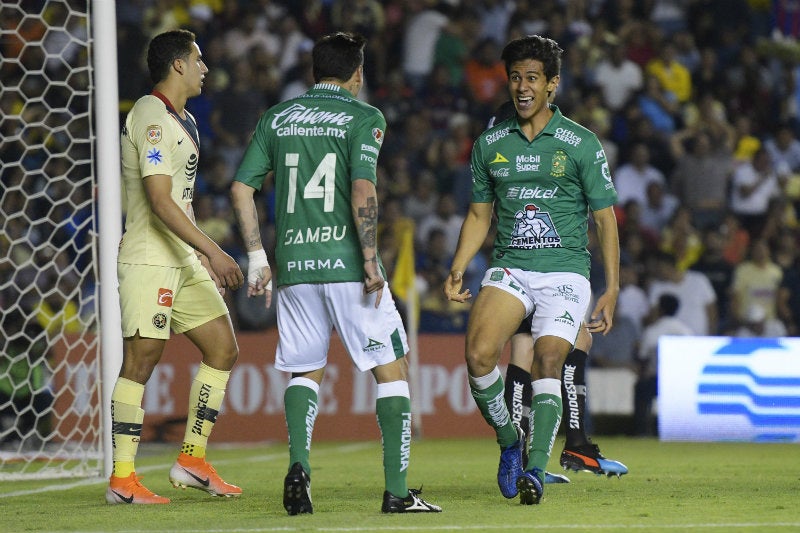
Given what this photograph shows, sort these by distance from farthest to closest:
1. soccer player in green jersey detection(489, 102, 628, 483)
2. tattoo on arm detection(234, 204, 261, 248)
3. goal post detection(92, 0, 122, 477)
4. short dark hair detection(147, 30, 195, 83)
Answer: goal post detection(92, 0, 122, 477)
soccer player in green jersey detection(489, 102, 628, 483)
short dark hair detection(147, 30, 195, 83)
tattoo on arm detection(234, 204, 261, 248)

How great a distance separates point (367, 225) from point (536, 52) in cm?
143

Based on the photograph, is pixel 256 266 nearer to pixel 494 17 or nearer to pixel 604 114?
pixel 604 114

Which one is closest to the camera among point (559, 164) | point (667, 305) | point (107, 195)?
point (559, 164)

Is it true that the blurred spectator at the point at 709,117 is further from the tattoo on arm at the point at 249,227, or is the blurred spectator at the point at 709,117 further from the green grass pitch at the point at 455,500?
the tattoo on arm at the point at 249,227

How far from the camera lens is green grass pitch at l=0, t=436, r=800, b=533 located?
5746mm

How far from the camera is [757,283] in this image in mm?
14781

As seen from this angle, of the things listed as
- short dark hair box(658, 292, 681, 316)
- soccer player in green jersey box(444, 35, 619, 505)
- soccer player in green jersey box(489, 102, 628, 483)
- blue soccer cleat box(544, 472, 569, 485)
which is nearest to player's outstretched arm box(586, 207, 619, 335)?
soccer player in green jersey box(444, 35, 619, 505)

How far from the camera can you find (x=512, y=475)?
6.82m

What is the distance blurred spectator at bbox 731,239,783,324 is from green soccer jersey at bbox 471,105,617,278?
7987 mm

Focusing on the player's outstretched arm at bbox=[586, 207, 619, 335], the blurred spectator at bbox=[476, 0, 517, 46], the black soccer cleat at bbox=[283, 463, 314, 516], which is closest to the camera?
the black soccer cleat at bbox=[283, 463, 314, 516]

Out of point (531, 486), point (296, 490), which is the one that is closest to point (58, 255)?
point (296, 490)

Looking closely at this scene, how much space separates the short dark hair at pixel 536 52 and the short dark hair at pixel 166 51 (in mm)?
1694

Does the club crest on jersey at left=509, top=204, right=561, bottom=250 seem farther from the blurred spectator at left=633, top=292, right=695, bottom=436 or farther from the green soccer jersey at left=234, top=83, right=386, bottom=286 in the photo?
the blurred spectator at left=633, top=292, right=695, bottom=436

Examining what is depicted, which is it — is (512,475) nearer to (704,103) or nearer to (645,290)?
(645,290)
